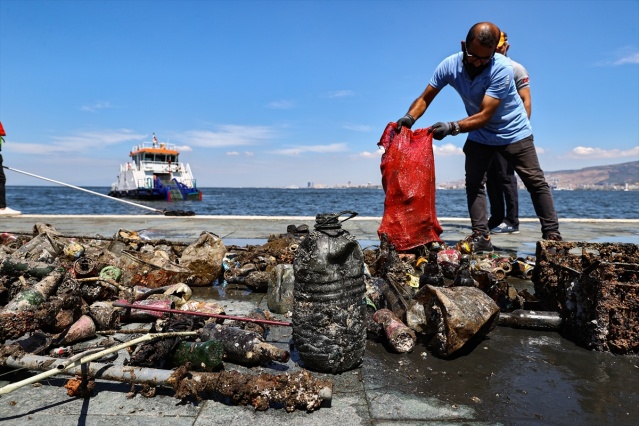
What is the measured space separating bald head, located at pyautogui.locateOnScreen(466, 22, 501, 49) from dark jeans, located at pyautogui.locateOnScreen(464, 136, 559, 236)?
1.28m

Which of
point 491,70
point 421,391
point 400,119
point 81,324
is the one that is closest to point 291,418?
point 421,391

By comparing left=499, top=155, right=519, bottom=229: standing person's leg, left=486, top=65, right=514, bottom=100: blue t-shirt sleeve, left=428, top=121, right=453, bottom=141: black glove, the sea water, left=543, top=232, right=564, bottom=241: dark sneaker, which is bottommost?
the sea water

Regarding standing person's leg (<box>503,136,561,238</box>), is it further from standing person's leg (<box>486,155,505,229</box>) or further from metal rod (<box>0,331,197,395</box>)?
metal rod (<box>0,331,197,395</box>)

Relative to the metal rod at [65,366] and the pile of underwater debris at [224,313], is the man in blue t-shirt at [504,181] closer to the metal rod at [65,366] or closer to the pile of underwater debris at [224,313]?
the pile of underwater debris at [224,313]

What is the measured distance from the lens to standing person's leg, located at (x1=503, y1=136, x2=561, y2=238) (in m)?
4.81

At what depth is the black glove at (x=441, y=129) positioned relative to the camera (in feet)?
15.7

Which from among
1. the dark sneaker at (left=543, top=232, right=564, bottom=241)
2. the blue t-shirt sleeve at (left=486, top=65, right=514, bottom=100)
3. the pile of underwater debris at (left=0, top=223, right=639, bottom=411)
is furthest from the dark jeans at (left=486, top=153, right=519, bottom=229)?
the pile of underwater debris at (left=0, top=223, right=639, bottom=411)

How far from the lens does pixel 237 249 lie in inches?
199

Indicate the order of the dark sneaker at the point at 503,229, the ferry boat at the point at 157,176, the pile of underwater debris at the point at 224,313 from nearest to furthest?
the pile of underwater debris at the point at 224,313 < the dark sneaker at the point at 503,229 < the ferry boat at the point at 157,176

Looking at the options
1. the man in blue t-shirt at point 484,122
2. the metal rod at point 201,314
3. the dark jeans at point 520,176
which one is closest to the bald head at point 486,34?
the man in blue t-shirt at point 484,122

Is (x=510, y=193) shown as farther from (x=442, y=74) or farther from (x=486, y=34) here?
(x=486, y=34)

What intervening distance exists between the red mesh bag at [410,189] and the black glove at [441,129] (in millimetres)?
73

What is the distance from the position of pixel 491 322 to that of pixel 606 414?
2.65 ft

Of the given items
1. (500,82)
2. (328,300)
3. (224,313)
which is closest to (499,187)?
(500,82)
